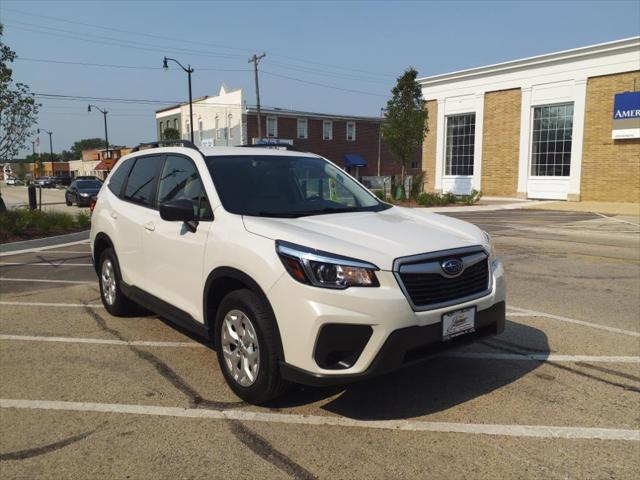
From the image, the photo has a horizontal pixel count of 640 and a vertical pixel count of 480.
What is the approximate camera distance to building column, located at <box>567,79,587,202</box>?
26594mm

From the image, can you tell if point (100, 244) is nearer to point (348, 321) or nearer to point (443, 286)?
point (348, 321)

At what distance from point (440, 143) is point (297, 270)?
3201 cm

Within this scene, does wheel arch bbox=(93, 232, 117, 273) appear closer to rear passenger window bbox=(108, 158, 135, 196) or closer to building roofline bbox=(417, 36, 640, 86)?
rear passenger window bbox=(108, 158, 135, 196)

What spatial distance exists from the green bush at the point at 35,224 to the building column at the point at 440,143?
2329 cm

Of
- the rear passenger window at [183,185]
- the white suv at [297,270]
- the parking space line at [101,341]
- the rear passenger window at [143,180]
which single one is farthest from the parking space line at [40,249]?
the rear passenger window at [183,185]

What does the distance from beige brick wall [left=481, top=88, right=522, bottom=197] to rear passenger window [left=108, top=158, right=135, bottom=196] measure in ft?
88.7

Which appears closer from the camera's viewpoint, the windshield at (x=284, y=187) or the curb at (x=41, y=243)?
the windshield at (x=284, y=187)

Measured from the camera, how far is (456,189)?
3316 cm

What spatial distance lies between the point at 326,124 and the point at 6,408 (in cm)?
4927

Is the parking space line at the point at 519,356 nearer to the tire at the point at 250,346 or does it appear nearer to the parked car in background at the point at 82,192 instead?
the tire at the point at 250,346

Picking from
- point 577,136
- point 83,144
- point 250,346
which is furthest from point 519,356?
point 83,144

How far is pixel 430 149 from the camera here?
1356 inches

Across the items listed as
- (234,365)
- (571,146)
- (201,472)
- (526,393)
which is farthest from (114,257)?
(571,146)

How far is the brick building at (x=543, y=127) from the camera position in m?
25.2
